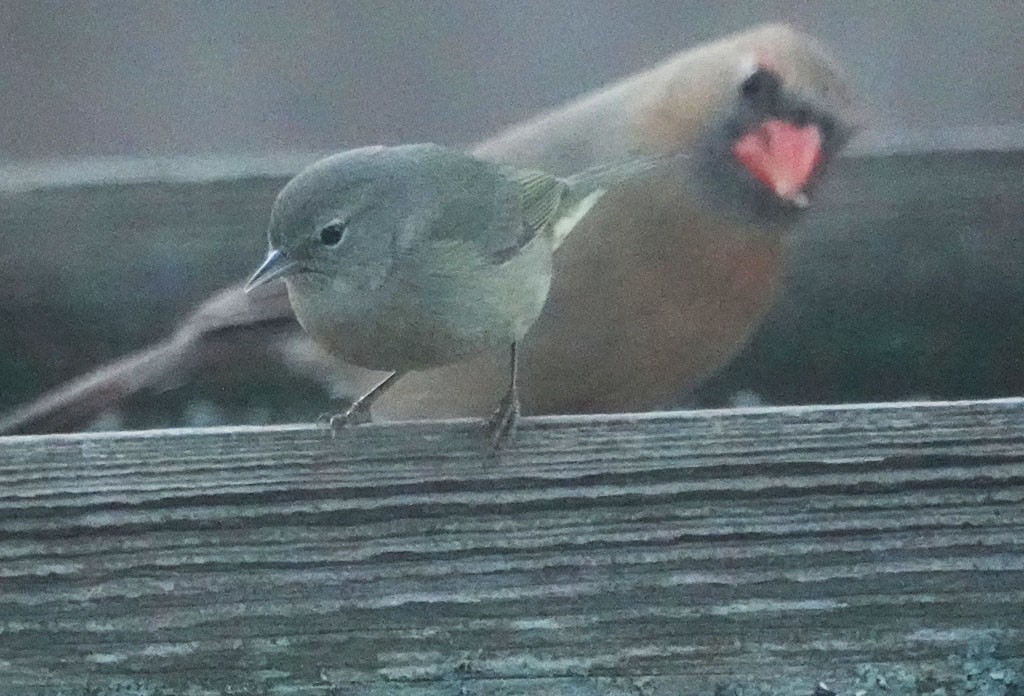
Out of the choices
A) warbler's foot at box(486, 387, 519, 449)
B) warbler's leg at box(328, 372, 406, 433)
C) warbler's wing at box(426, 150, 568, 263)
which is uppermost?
warbler's wing at box(426, 150, 568, 263)

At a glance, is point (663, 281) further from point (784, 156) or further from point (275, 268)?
point (275, 268)

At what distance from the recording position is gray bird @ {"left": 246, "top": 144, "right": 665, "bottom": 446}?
66.8 inches

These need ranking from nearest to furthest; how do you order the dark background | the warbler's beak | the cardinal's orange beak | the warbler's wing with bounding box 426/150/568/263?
the warbler's beak
the warbler's wing with bounding box 426/150/568/263
the cardinal's orange beak
the dark background

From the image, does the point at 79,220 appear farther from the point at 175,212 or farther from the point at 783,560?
the point at 783,560

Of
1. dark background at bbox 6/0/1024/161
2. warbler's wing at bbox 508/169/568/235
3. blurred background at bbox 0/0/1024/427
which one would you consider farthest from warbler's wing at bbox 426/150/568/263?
dark background at bbox 6/0/1024/161

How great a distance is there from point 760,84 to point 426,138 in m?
1.41

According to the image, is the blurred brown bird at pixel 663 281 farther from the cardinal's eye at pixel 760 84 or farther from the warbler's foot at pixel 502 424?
the warbler's foot at pixel 502 424

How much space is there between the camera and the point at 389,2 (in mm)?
3420

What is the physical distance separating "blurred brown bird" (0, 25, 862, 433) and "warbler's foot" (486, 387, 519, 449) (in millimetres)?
450

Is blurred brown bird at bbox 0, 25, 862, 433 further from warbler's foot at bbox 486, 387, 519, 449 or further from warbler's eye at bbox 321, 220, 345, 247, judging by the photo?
warbler's foot at bbox 486, 387, 519, 449

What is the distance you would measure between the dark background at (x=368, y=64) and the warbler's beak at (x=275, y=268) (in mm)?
1559

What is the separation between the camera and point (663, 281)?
2.01 meters

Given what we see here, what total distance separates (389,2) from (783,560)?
231 cm

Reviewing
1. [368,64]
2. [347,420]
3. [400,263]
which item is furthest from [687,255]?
[368,64]
